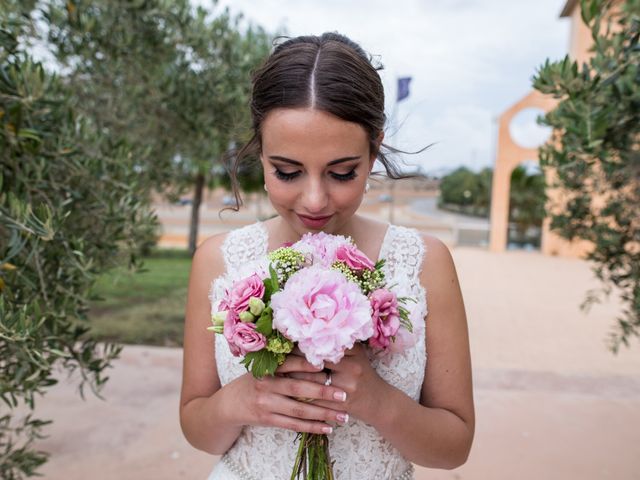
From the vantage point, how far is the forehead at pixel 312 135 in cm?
148

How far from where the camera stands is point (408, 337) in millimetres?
1352

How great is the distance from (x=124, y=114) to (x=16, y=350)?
3.06 meters

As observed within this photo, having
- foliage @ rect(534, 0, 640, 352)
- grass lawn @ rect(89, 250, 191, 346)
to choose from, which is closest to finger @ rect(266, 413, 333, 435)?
foliage @ rect(534, 0, 640, 352)

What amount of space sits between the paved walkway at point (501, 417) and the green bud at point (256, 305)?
3.31m

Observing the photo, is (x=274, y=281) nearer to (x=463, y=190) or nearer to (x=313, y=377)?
(x=313, y=377)

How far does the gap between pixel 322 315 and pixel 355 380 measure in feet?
0.98

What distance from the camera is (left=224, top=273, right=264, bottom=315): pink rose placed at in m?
1.23

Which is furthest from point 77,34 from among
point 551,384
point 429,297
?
point 551,384

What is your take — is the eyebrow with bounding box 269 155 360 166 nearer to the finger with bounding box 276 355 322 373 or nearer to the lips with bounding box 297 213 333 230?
the lips with bounding box 297 213 333 230

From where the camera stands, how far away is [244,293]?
4.05 ft

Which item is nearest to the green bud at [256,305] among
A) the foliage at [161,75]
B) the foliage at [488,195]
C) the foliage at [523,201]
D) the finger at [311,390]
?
the finger at [311,390]

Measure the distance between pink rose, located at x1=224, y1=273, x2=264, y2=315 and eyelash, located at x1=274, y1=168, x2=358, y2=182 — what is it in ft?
1.27

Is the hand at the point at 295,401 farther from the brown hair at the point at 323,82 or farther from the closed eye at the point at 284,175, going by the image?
the brown hair at the point at 323,82

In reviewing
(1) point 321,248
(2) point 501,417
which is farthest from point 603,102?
(2) point 501,417
